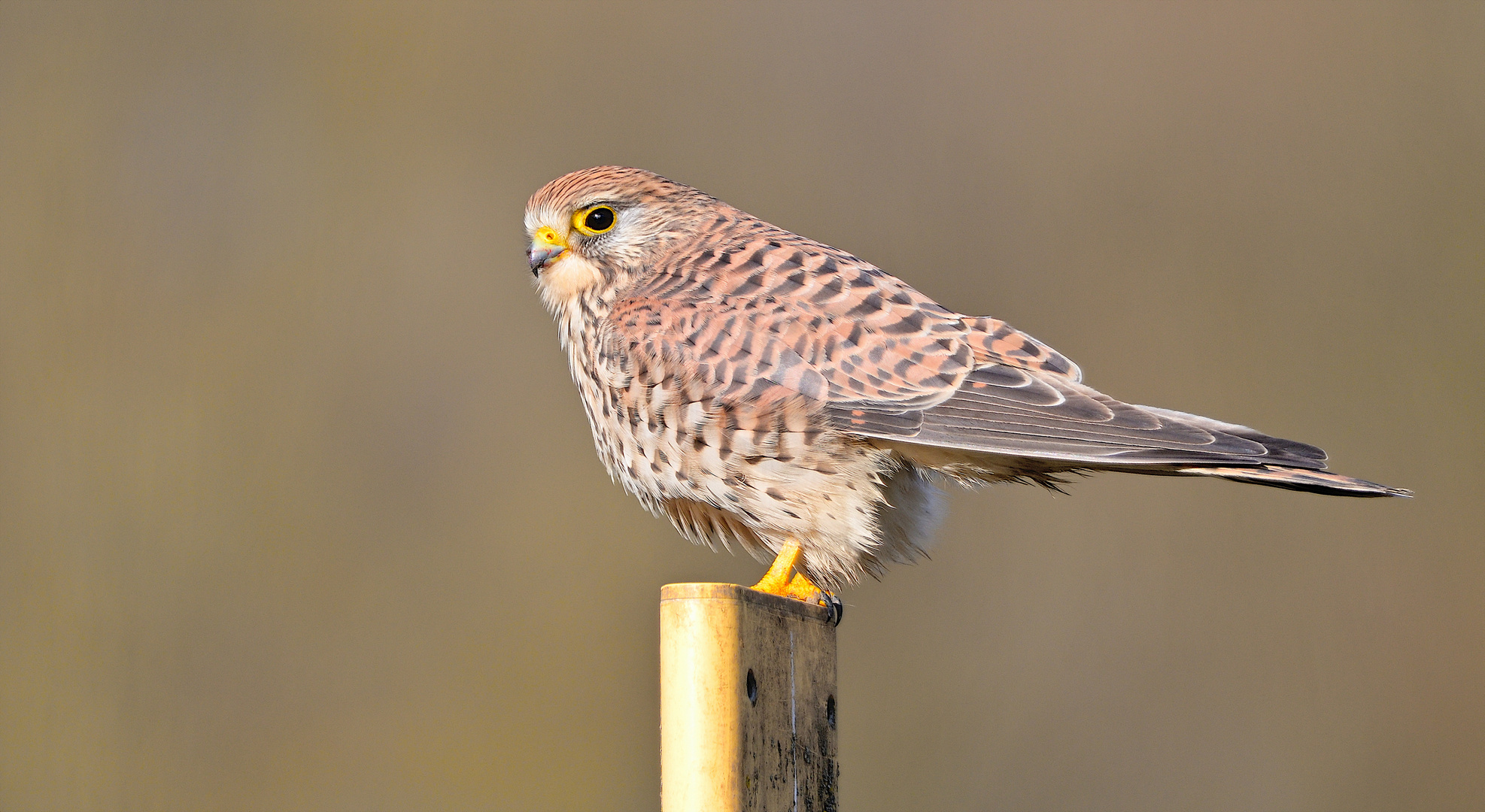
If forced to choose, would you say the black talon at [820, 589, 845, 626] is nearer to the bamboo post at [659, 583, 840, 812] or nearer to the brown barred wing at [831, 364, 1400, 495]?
the brown barred wing at [831, 364, 1400, 495]

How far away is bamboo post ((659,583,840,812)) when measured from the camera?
138 cm

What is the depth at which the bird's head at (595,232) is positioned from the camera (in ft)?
7.69

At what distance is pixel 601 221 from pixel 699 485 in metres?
0.65

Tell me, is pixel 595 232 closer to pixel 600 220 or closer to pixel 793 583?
pixel 600 220

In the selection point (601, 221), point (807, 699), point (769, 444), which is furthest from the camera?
point (601, 221)

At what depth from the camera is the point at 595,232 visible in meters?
2.36

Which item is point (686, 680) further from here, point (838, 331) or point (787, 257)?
point (787, 257)

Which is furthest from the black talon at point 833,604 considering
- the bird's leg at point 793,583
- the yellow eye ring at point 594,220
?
the yellow eye ring at point 594,220

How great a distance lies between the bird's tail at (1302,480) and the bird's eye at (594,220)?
1214mm

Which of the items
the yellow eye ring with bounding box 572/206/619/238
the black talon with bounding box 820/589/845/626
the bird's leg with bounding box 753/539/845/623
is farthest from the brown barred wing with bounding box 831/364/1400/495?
the yellow eye ring with bounding box 572/206/619/238

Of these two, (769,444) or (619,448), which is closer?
(769,444)

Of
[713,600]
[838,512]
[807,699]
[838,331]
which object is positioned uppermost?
[838,331]

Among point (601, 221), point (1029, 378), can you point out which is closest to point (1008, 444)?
point (1029, 378)

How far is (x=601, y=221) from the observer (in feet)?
7.79
